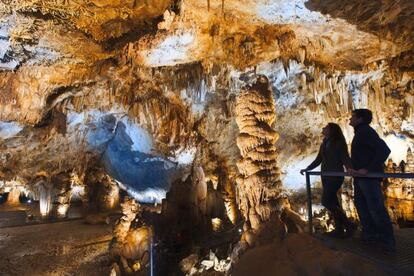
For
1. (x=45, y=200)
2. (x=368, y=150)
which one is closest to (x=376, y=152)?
(x=368, y=150)

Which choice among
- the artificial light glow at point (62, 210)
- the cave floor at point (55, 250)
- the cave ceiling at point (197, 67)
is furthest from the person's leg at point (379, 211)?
the artificial light glow at point (62, 210)

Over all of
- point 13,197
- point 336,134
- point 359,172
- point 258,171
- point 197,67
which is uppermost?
point 197,67

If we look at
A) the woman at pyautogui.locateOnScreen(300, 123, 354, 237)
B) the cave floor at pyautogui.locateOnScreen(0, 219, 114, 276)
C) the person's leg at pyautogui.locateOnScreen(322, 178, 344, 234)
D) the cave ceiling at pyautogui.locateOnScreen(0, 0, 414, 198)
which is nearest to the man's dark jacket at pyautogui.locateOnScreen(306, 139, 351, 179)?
the woman at pyautogui.locateOnScreen(300, 123, 354, 237)

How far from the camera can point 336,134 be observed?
3672mm

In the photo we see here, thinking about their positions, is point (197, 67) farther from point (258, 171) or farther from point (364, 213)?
point (364, 213)

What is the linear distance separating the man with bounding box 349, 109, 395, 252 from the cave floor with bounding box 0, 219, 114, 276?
728 centimetres

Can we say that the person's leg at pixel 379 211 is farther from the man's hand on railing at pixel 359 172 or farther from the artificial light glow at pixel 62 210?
the artificial light glow at pixel 62 210

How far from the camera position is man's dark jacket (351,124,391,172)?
298 centimetres

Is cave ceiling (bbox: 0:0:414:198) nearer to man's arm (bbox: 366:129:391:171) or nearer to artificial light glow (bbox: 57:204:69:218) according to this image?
man's arm (bbox: 366:129:391:171)

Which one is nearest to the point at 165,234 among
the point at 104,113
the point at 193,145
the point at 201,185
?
the point at 201,185

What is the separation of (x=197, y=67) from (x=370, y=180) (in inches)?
266

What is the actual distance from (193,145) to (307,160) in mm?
4854

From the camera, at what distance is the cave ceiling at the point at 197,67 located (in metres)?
6.09

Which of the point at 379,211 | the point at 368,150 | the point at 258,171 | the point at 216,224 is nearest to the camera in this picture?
the point at 379,211
